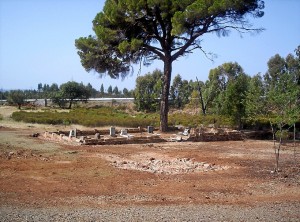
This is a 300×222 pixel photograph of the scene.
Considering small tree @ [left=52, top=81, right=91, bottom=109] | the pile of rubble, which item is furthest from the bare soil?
small tree @ [left=52, top=81, right=91, bottom=109]

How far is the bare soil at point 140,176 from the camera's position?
9.56 metres

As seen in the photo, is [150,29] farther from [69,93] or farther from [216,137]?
[69,93]

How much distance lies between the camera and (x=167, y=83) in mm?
28312

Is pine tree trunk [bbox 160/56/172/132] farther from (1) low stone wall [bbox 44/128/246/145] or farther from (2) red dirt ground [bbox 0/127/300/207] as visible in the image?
(2) red dirt ground [bbox 0/127/300/207]

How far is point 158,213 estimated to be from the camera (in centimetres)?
826

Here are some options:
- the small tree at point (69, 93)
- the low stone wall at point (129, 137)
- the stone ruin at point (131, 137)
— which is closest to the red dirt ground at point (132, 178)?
the low stone wall at point (129, 137)

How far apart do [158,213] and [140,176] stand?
168 inches

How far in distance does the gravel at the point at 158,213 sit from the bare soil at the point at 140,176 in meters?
0.37

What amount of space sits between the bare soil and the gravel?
0.37 meters

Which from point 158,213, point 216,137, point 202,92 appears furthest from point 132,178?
point 202,92

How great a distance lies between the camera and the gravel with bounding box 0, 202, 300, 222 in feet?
25.5

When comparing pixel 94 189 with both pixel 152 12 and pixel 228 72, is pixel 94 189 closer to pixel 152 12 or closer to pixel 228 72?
pixel 152 12

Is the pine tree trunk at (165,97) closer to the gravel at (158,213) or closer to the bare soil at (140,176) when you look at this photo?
the bare soil at (140,176)

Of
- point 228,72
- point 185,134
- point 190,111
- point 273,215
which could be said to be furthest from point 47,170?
point 228,72
